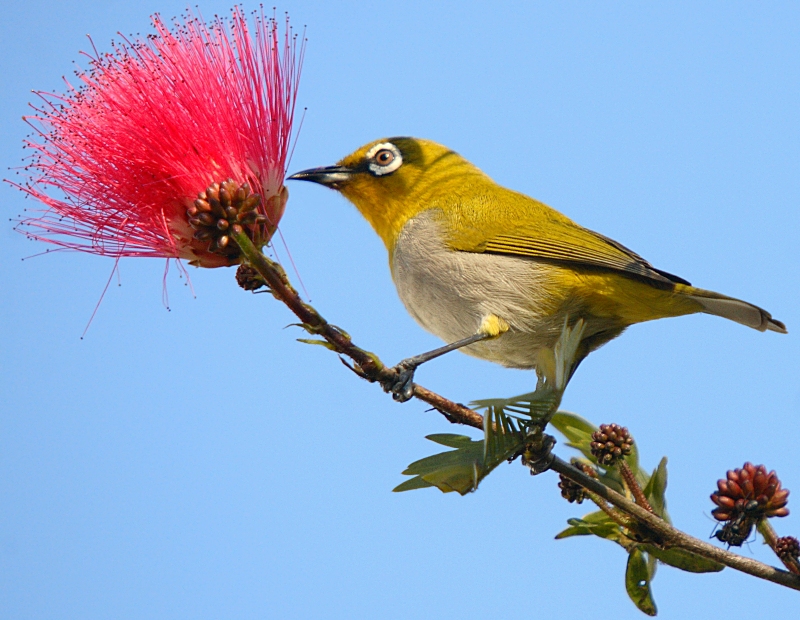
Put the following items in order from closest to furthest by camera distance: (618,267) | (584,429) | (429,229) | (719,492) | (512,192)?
(719,492) → (584,429) → (618,267) → (429,229) → (512,192)

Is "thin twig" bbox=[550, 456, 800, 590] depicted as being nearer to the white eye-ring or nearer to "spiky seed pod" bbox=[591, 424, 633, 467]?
"spiky seed pod" bbox=[591, 424, 633, 467]

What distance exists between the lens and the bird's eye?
17.5 feet

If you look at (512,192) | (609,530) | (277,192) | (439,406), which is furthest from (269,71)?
(512,192)

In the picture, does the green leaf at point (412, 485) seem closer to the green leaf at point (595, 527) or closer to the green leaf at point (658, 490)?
the green leaf at point (595, 527)

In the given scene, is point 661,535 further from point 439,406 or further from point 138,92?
point 138,92

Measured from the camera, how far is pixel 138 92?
320 centimetres

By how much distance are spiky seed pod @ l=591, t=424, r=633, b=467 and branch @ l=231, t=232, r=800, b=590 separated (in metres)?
0.28

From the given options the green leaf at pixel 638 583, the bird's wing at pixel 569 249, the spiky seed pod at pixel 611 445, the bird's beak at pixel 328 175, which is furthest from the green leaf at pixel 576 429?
the bird's beak at pixel 328 175

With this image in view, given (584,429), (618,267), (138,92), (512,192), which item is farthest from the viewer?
(512,192)

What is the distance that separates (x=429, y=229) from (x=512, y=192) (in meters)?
1.05

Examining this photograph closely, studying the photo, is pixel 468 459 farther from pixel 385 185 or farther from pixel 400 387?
pixel 385 185

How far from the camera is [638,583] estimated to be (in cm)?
321

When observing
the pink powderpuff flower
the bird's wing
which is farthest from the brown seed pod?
the bird's wing

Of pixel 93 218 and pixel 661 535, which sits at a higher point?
pixel 93 218
